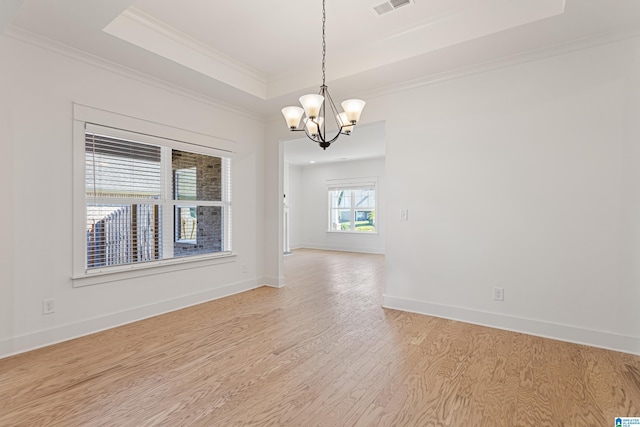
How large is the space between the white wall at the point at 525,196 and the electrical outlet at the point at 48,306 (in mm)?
3386

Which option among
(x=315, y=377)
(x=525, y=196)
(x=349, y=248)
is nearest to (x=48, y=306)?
(x=315, y=377)

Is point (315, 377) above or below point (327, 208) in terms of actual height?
below

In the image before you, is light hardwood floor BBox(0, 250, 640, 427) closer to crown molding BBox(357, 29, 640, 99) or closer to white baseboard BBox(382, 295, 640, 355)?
white baseboard BBox(382, 295, 640, 355)

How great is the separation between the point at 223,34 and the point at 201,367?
3032mm

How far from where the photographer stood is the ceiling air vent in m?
2.66

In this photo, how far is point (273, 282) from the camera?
16.5ft

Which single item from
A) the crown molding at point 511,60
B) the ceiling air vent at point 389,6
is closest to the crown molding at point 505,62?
the crown molding at point 511,60

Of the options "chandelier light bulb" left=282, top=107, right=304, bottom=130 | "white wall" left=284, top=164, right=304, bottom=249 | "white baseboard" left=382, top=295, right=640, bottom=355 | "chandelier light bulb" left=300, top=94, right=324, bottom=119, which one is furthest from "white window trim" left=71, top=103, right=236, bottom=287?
"white wall" left=284, top=164, right=304, bottom=249

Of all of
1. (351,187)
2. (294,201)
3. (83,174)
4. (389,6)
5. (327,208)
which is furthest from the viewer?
(294,201)

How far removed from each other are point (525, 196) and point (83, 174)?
4.25m

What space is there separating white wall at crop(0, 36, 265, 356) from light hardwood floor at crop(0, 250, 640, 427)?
0.26 m

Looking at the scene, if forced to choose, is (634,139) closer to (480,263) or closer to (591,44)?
(591,44)

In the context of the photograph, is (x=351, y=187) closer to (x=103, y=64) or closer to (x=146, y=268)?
(x=146, y=268)

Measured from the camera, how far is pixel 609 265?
2732 millimetres
